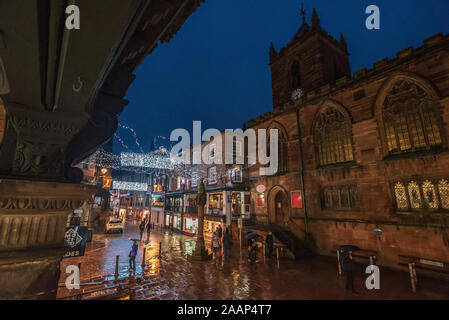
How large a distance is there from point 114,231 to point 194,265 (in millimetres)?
18618

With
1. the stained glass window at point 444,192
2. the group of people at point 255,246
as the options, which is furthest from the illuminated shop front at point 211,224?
the stained glass window at point 444,192

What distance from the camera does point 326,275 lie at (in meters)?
10.8

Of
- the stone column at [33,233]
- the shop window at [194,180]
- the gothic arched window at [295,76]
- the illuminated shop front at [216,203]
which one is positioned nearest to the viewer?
the stone column at [33,233]

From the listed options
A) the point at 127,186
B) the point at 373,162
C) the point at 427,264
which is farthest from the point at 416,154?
the point at 127,186

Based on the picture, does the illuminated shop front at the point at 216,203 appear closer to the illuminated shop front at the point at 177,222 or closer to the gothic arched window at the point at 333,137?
the illuminated shop front at the point at 177,222

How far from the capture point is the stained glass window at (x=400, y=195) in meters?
12.2

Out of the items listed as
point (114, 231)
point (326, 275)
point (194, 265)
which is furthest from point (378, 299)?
point (114, 231)

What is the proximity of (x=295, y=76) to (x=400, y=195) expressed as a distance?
55.4ft

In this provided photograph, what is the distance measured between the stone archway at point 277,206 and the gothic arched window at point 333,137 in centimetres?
474

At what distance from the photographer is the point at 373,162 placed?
13500 mm

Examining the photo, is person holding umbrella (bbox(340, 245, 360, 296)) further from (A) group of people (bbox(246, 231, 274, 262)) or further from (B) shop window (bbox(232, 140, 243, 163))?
(B) shop window (bbox(232, 140, 243, 163))

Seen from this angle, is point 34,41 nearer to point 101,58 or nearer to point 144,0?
point 101,58

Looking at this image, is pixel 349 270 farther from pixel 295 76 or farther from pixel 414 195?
pixel 295 76

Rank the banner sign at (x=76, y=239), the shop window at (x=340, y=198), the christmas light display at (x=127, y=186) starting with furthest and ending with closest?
the christmas light display at (x=127, y=186), the shop window at (x=340, y=198), the banner sign at (x=76, y=239)
